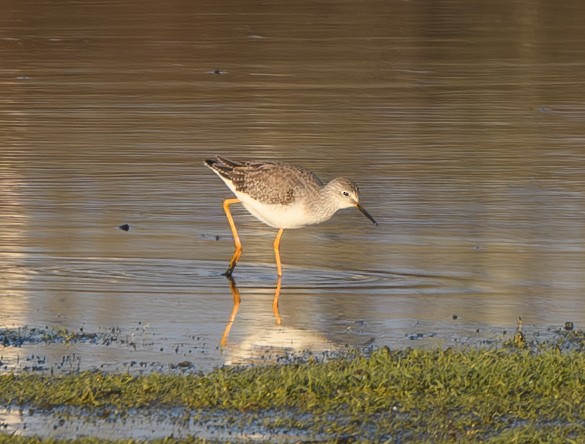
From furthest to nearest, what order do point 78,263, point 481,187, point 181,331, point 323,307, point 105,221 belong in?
point 481,187 → point 105,221 → point 78,263 → point 323,307 → point 181,331

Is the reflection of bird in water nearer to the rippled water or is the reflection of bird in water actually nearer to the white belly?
the white belly

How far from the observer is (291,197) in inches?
495

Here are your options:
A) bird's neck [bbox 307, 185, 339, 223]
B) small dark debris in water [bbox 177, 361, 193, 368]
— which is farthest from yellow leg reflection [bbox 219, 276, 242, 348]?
bird's neck [bbox 307, 185, 339, 223]

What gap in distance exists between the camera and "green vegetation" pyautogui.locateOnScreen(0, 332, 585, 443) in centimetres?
807

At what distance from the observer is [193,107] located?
2161cm

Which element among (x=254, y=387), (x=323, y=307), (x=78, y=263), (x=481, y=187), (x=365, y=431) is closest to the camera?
(x=365, y=431)

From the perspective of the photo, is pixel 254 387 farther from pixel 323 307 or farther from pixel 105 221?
pixel 105 221

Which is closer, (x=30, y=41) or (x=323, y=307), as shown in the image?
(x=323, y=307)

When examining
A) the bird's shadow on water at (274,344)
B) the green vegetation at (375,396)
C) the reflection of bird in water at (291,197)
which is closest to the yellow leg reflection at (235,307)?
the bird's shadow on water at (274,344)

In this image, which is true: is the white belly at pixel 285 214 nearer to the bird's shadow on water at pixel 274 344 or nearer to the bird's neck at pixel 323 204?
the bird's neck at pixel 323 204

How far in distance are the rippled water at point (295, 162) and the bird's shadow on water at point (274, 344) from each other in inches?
1.2

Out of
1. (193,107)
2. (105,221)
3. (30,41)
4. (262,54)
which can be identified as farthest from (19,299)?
(30,41)

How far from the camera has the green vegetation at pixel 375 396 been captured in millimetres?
8070

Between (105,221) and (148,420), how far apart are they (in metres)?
6.19
